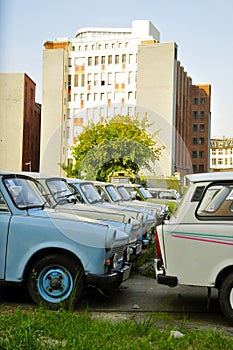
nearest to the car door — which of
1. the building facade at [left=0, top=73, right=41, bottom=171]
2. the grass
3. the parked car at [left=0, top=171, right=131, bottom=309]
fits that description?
the parked car at [left=0, top=171, right=131, bottom=309]

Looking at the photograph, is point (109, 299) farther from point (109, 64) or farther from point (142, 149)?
point (109, 64)

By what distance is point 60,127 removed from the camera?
25.3ft

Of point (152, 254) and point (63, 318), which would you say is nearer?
point (63, 318)

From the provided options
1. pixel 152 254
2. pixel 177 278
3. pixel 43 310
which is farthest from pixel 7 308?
pixel 152 254

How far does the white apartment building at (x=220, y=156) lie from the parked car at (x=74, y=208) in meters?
1.63

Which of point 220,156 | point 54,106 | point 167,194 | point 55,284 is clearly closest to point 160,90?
point 220,156

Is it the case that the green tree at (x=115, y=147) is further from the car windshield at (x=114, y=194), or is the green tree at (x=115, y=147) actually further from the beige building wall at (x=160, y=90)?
the car windshield at (x=114, y=194)

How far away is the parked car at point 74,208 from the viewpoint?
8672 mm

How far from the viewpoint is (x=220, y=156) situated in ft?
26.9

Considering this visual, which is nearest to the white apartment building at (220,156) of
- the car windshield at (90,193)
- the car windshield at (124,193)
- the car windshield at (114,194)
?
the car windshield at (90,193)

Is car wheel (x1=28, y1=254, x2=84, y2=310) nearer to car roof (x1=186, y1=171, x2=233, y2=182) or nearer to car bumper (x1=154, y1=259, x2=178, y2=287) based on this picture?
car bumper (x1=154, y1=259, x2=178, y2=287)

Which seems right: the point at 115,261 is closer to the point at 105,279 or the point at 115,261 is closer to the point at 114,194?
the point at 105,279

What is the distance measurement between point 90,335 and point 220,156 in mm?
3877

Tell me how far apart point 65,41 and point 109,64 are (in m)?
0.61
